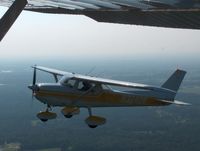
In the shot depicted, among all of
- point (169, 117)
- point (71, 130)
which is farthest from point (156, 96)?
point (169, 117)

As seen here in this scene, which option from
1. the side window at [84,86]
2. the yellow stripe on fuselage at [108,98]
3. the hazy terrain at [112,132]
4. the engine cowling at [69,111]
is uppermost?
Answer: the side window at [84,86]

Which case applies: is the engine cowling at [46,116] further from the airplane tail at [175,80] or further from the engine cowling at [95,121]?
the airplane tail at [175,80]

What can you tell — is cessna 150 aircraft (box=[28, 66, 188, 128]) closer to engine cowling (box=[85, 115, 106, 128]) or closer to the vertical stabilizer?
engine cowling (box=[85, 115, 106, 128])

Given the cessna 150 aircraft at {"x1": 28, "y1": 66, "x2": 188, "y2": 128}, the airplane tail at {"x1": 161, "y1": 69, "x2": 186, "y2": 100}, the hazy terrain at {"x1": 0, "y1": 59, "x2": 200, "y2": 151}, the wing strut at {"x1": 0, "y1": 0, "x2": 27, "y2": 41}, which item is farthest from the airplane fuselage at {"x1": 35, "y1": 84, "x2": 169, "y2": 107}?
the hazy terrain at {"x1": 0, "y1": 59, "x2": 200, "y2": 151}

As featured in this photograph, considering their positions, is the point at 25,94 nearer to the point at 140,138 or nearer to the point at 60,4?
the point at 140,138

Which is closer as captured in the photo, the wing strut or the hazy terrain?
the wing strut

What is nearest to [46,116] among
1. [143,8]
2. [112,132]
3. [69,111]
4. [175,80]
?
[69,111]

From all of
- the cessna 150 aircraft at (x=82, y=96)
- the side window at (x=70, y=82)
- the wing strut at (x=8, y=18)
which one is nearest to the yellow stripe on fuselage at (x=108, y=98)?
the cessna 150 aircraft at (x=82, y=96)

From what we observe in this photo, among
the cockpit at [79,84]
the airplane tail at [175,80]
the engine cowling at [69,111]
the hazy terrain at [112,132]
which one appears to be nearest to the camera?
the cockpit at [79,84]

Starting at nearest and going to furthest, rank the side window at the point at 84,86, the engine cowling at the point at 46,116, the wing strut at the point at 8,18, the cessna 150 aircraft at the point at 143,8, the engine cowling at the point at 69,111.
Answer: the wing strut at the point at 8,18 → the cessna 150 aircraft at the point at 143,8 → the engine cowling at the point at 46,116 → the side window at the point at 84,86 → the engine cowling at the point at 69,111

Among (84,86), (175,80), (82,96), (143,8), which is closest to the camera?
(143,8)

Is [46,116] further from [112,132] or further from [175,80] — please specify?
[112,132]
